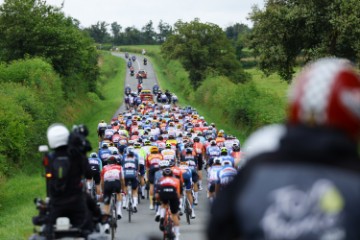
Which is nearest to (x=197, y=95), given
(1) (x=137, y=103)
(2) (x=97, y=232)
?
(1) (x=137, y=103)

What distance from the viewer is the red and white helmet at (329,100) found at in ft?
10.7

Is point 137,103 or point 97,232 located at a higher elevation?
point 97,232

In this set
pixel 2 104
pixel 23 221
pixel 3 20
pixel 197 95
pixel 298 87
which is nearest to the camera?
pixel 298 87

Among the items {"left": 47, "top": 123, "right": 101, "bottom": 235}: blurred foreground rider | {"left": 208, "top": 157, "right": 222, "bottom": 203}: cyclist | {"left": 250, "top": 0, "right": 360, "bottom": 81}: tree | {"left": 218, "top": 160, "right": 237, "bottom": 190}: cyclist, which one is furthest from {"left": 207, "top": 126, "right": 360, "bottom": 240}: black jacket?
{"left": 250, "top": 0, "right": 360, "bottom": 81}: tree

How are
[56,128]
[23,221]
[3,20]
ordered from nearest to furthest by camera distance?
[56,128], [23,221], [3,20]

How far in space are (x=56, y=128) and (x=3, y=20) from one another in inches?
1942

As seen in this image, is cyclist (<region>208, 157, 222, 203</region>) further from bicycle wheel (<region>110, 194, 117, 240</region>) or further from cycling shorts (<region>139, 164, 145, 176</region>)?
cycling shorts (<region>139, 164, 145, 176</region>)

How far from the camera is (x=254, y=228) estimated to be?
321 cm

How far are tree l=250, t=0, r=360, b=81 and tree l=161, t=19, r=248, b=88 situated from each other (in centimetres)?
4418

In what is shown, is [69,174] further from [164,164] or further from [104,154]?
[104,154]

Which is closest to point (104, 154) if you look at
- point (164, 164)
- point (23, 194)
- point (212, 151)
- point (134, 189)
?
point (134, 189)

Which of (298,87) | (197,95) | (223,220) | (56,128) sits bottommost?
(197,95)

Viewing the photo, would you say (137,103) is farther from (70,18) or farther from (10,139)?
(10,139)

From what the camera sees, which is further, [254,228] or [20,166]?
[20,166]
